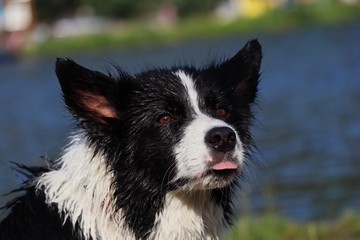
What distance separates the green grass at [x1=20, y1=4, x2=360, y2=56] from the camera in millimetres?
47531

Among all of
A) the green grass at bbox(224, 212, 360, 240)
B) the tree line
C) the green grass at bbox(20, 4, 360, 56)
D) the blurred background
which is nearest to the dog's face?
the blurred background

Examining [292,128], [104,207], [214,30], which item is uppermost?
[104,207]

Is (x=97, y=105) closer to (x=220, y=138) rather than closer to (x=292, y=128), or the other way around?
(x=220, y=138)

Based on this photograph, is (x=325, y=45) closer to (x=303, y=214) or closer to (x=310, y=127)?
(x=310, y=127)

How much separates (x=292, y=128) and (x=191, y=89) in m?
11.6

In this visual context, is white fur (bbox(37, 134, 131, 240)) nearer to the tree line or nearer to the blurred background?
the blurred background

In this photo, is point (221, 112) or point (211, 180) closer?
point (211, 180)

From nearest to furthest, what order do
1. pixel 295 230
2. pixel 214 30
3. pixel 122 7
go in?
pixel 295 230 → pixel 214 30 → pixel 122 7

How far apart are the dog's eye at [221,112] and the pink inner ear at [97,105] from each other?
608 millimetres

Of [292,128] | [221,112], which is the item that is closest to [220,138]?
[221,112]

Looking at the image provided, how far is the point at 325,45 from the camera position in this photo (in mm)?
32531

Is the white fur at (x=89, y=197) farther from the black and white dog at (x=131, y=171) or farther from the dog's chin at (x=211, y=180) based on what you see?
the dog's chin at (x=211, y=180)

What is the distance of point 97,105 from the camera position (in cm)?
466

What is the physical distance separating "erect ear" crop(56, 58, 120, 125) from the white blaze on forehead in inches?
15.9
